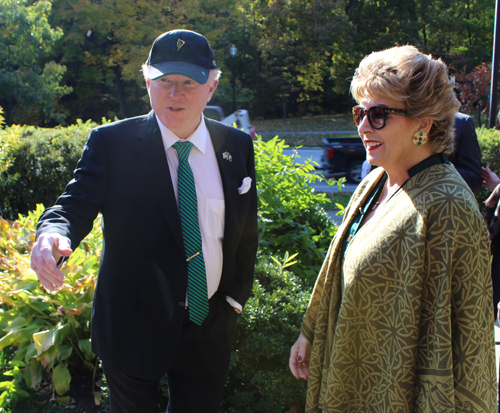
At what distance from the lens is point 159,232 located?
1853 mm

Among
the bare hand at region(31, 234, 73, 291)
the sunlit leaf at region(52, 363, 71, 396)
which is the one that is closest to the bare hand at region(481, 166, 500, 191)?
the bare hand at region(31, 234, 73, 291)

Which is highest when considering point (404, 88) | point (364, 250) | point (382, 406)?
point (404, 88)

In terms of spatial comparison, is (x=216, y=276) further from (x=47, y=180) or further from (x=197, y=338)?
(x=47, y=180)

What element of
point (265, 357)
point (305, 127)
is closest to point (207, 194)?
point (265, 357)

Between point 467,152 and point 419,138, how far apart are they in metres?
2.01

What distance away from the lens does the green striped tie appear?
1911mm

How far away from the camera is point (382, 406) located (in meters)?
1.60

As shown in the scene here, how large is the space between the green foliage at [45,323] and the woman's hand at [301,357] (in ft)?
5.01

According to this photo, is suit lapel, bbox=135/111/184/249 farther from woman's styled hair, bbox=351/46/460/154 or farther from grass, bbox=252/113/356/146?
grass, bbox=252/113/356/146

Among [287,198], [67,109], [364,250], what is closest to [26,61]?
[287,198]

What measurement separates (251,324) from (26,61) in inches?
512

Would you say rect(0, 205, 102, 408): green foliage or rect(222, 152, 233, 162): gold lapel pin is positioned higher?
rect(222, 152, 233, 162): gold lapel pin

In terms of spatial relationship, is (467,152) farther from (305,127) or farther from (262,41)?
(262,41)

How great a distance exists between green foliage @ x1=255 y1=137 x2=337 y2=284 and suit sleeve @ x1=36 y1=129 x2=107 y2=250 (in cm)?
171
